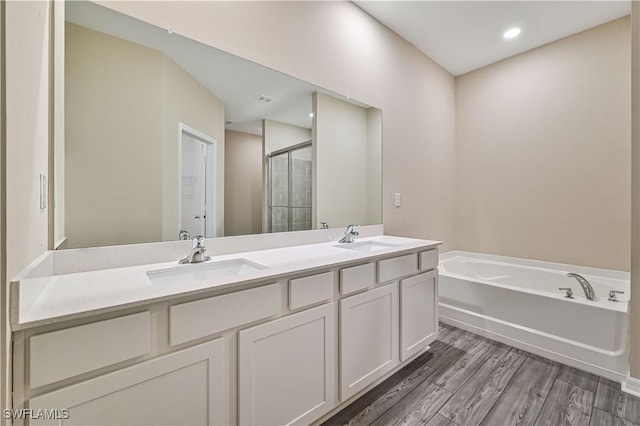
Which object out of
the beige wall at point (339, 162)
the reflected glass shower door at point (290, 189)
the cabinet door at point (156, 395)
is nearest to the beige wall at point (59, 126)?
the cabinet door at point (156, 395)

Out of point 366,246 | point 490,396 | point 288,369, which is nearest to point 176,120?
point 288,369

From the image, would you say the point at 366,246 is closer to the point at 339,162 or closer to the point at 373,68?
the point at 339,162

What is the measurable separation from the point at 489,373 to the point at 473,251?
1.70m

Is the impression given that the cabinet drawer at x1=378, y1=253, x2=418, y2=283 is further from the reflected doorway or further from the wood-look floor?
the reflected doorway

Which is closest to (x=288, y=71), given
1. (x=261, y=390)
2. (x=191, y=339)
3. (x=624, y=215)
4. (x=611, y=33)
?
(x=191, y=339)

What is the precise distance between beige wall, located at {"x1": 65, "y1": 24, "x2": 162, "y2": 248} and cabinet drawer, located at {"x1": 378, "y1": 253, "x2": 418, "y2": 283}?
1.21 meters

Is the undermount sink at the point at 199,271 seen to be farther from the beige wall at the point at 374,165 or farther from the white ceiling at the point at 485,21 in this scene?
the white ceiling at the point at 485,21

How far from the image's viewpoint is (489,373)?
5.94 feet

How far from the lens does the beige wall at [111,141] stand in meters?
1.13

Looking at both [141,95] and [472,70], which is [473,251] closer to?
[472,70]

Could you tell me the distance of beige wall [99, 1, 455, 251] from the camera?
151 cm

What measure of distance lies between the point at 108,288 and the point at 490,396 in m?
2.00

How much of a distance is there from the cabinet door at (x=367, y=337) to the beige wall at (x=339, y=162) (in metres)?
0.72

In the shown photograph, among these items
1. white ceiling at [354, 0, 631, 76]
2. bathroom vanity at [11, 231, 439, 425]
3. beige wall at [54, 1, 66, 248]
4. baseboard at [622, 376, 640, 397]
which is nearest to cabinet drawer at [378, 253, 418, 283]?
bathroom vanity at [11, 231, 439, 425]
